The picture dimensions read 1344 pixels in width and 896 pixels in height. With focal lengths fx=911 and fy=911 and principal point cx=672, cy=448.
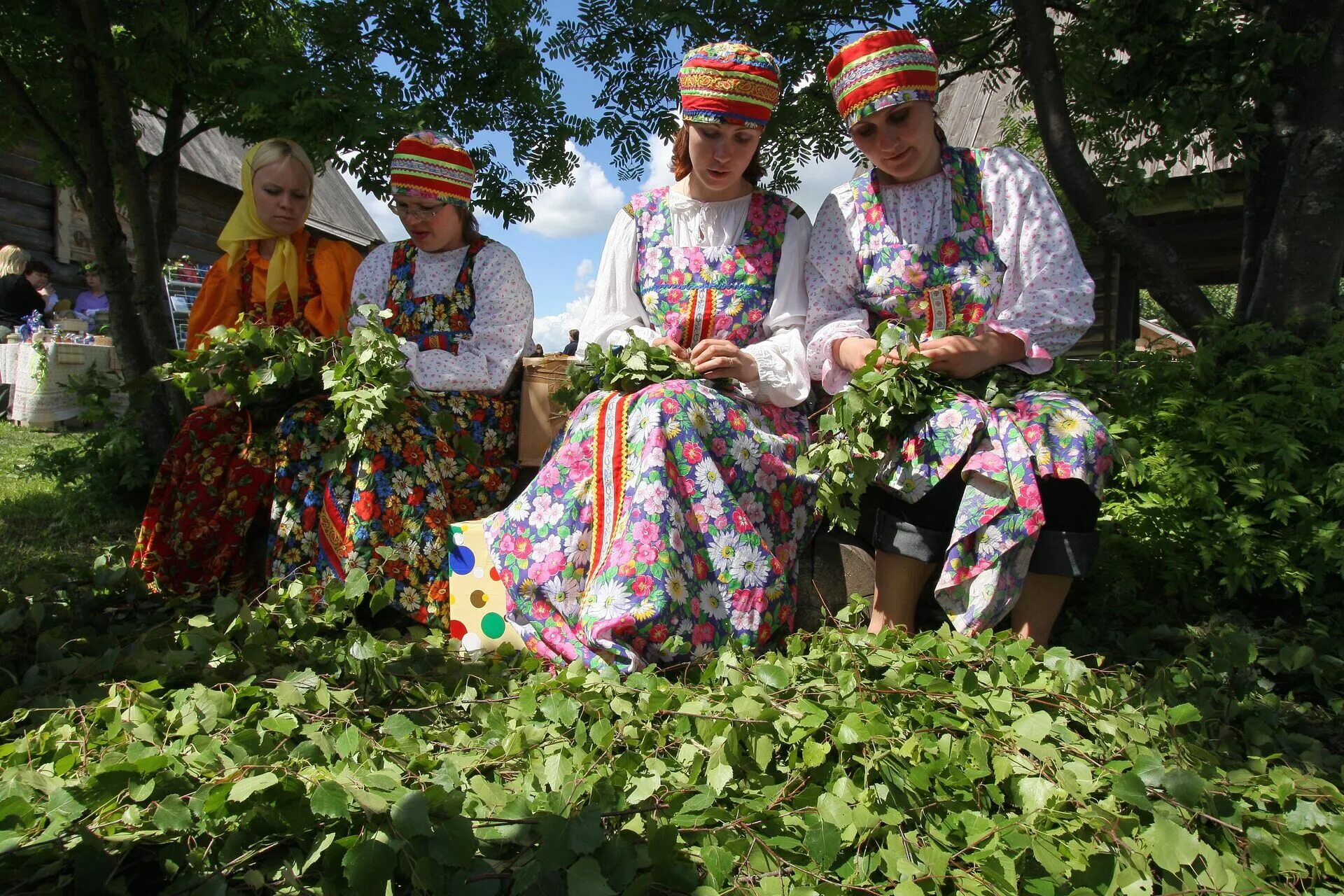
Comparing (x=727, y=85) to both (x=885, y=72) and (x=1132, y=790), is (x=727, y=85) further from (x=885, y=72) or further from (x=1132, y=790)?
(x=1132, y=790)

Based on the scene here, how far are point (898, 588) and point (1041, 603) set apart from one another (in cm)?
36

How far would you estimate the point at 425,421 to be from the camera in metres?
3.06

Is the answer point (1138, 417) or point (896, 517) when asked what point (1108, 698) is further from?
point (1138, 417)

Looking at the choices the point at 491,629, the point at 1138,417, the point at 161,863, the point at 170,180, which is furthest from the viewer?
the point at 170,180

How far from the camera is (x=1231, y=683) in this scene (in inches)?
90.1

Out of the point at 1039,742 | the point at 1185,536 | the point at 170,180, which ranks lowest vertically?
the point at 1039,742

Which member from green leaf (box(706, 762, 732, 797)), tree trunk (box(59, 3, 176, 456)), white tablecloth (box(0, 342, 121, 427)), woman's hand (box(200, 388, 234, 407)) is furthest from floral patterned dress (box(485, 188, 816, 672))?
white tablecloth (box(0, 342, 121, 427))

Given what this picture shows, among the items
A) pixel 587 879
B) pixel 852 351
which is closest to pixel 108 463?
pixel 852 351

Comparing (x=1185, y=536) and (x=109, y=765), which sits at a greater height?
(x=1185, y=536)

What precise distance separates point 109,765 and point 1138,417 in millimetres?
2887

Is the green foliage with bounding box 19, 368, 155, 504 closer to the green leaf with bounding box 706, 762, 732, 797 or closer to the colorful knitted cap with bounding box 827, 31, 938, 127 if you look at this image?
the colorful knitted cap with bounding box 827, 31, 938, 127

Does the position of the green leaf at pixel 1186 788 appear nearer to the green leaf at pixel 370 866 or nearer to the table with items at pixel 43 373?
the green leaf at pixel 370 866

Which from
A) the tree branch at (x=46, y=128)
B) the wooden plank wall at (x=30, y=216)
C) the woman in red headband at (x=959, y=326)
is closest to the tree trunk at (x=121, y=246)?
the tree branch at (x=46, y=128)

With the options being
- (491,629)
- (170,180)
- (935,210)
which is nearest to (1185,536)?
(935,210)
